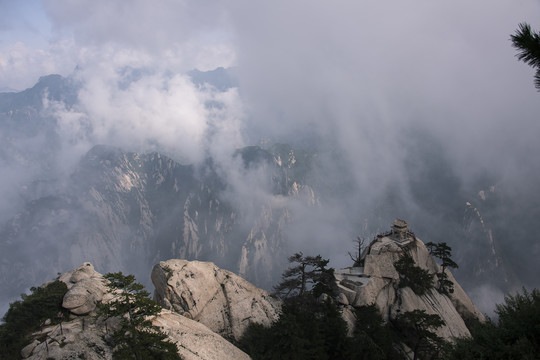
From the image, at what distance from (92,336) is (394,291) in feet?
140

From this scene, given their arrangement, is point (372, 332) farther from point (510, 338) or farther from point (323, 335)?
point (510, 338)

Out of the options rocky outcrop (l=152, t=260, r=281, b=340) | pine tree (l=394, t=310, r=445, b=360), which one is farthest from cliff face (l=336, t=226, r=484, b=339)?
rocky outcrop (l=152, t=260, r=281, b=340)

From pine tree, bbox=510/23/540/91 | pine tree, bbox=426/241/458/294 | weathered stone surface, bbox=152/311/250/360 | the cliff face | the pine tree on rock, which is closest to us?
pine tree, bbox=510/23/540/91

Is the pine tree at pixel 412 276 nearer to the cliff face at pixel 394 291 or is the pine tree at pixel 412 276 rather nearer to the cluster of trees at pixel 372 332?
the cluster of trees at pixel 372 332

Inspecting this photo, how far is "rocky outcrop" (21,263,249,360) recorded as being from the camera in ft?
72.4

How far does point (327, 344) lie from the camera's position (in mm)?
31047

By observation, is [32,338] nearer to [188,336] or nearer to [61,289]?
[61,289]

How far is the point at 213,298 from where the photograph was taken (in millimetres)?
38969

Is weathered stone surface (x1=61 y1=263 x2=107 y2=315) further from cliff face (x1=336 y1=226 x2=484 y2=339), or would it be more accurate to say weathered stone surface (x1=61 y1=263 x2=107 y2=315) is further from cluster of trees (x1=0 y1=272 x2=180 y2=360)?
cliff face (x1=336 y1=226 x2=484 y2=339)

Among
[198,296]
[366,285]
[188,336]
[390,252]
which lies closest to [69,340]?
[188,336]

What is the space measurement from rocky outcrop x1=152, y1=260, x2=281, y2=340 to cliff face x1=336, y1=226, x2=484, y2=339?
13.1 meters

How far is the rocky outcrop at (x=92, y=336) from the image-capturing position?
869 inches

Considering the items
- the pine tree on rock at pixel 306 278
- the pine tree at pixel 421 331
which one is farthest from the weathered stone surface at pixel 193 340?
the pine tree at pixel 421 331

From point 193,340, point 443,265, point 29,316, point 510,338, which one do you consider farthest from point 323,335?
point 443,265
